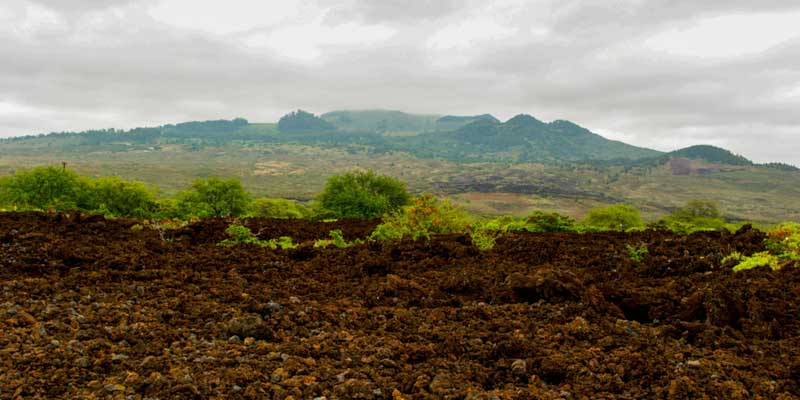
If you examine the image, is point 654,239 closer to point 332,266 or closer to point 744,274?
point 744,274

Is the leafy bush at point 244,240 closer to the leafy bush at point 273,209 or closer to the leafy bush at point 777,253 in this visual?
the leafy bush at point 777,253

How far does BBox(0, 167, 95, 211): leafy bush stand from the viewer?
41375 millimetres

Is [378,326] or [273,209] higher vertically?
[378,326]

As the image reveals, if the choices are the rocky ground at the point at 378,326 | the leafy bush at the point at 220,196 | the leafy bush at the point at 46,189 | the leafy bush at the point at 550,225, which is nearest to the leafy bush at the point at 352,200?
the leafy bush at the point at 220,196

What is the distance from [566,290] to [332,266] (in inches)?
166

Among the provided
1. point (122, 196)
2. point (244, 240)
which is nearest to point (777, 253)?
point (244, 240)

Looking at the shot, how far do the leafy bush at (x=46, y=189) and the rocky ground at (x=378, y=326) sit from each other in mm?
36667

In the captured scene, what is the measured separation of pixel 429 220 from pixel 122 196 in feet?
122

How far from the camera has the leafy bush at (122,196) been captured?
42031 millimetres

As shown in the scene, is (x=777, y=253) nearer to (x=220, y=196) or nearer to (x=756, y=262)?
(x=756, y=262)

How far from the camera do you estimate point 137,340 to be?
5051mm

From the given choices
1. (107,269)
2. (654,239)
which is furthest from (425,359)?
(654,239)

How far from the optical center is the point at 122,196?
43.2 m

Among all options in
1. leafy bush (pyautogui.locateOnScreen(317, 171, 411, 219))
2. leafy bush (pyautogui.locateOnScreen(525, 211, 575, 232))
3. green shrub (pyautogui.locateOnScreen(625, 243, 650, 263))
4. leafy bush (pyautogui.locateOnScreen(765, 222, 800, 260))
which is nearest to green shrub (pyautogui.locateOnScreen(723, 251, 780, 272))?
leafy bush (pyautogui.locateOnScreen(765, 222, 800, 260))
